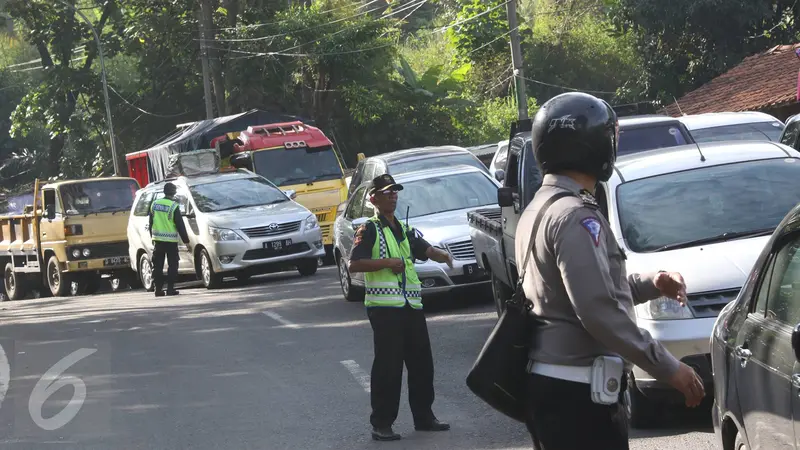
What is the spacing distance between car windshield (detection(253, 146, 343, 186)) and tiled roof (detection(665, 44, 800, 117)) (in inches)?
377

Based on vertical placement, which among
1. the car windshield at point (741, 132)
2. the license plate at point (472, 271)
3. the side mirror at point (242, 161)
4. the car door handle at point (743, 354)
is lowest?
the license plate at point (472, 271)

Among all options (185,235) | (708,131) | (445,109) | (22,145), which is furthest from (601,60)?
(708,131)

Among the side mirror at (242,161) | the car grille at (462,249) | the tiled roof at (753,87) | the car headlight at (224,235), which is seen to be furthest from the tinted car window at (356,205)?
the tiled roof at (753,87)

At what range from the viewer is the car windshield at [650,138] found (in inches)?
526

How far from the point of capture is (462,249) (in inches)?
585

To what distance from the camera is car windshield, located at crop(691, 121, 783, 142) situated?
15.4 metres

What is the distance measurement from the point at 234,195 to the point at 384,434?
14.4 meters

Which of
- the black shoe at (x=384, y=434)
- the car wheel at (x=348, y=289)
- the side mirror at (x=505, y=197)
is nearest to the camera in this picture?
the black shoe at (x=384, y=434)

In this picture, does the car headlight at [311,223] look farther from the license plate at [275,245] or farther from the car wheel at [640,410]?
the car wheel at [640,410]

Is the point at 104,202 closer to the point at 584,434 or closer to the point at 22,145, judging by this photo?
the point at 584,434

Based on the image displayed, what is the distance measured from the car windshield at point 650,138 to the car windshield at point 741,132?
174cm

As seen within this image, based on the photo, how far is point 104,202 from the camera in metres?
26.5

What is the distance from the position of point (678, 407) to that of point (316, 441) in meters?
2.33

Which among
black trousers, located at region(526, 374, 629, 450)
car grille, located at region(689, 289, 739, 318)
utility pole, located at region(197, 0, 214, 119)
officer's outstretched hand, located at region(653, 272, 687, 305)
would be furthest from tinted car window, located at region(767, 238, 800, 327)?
utility pole, located at region(197, 0, 214, 119)
